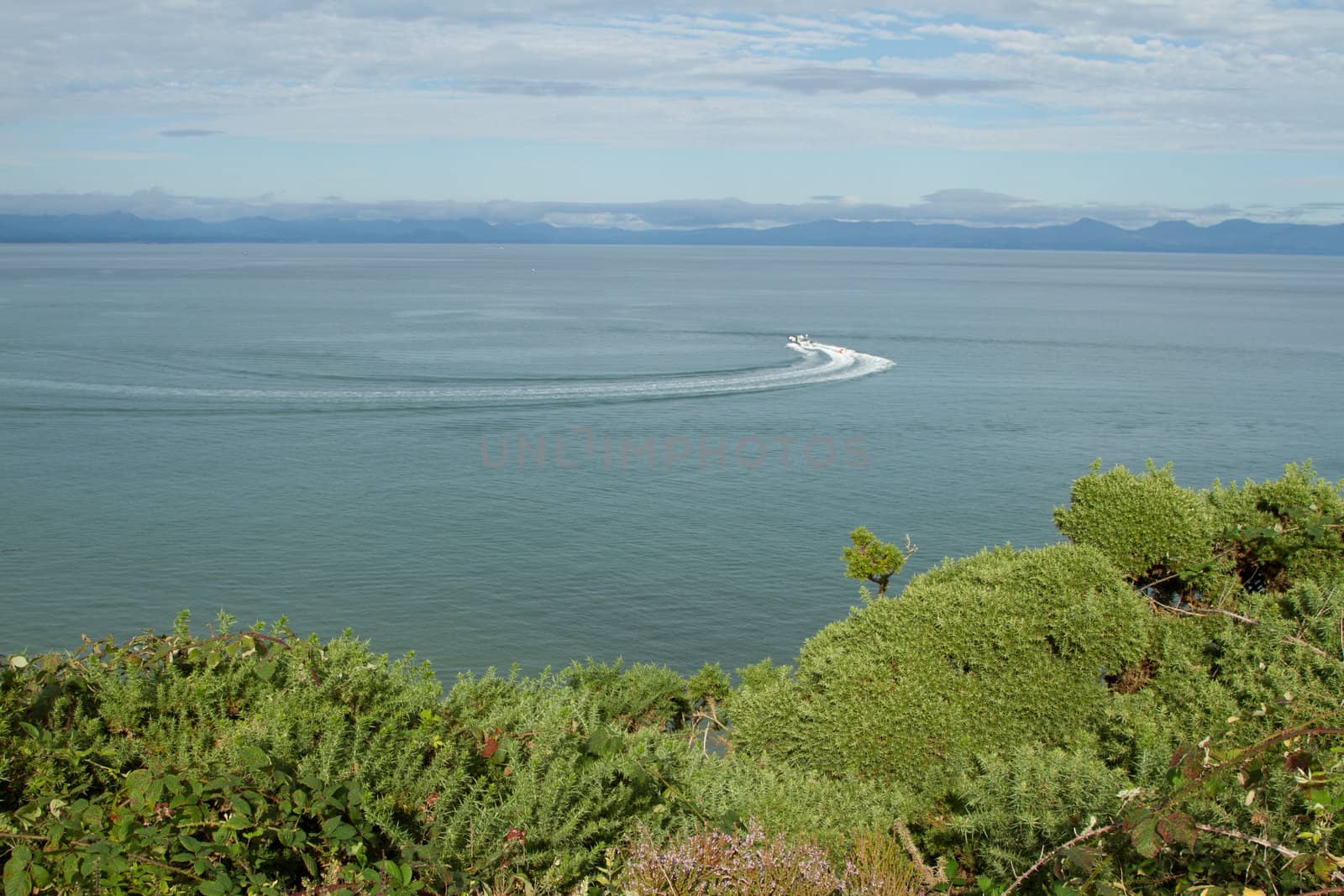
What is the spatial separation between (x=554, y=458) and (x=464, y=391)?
488 inches

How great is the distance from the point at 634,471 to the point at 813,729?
30.9 meters

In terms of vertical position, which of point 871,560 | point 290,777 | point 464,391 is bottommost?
point 464,391

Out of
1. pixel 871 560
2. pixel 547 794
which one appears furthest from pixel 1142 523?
pixel 547 794

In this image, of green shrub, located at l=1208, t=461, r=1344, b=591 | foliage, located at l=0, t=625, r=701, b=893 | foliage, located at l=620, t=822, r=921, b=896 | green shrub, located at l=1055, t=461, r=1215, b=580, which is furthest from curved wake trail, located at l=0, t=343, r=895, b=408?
foliage, located at l=620, t=822, r=921, b=896

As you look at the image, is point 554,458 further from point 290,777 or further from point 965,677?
point 290,777

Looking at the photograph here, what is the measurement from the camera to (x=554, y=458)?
44.3 meters

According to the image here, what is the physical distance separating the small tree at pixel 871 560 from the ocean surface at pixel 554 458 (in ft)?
32.7

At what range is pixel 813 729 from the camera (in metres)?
11.5

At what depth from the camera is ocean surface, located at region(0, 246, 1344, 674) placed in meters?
29.2

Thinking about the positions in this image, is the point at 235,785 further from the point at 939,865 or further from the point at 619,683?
the point at 619,683

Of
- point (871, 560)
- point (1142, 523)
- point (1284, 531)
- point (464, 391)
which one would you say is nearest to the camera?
point (1284, 531)

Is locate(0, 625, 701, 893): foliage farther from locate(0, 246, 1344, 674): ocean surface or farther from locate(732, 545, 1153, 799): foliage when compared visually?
locate(0, 246, 1344, 674): ocean surface

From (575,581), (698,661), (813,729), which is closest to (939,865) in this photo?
(813,729)

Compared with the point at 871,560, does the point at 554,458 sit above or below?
below
